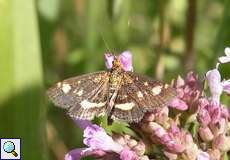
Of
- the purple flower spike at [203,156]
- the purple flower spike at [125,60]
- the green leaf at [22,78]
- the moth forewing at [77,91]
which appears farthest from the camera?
the green leaf at [22,78]

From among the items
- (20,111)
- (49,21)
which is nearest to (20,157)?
(20,111)

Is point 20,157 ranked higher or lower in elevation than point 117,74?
lower

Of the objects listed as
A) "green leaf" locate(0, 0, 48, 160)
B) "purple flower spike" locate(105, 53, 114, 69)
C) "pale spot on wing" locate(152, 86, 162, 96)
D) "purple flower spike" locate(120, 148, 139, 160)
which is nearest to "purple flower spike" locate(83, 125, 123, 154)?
"purple flower spike" locate(120, 148, 139, 160)

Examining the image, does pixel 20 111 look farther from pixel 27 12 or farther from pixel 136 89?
pixel 136 89

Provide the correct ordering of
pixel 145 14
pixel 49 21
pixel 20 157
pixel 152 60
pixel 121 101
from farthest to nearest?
pixel 145 14 → pixel 152 60 → pixel 49 21 → pixel 20 157 → pixel 121 101

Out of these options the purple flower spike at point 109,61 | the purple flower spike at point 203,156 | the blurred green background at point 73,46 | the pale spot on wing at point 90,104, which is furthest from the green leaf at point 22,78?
the purple flower spike at point 203,156

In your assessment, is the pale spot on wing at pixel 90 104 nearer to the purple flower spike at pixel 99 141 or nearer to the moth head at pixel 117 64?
the purple flower spike at pixel 99 141

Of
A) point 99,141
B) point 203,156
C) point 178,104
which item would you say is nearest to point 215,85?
point 178,104
